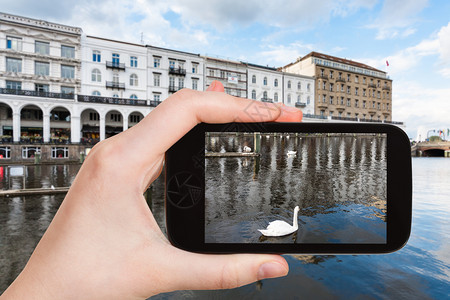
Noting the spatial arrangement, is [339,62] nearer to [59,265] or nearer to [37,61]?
[37,61]

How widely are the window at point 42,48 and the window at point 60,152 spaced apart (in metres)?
15.9

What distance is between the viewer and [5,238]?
8203 millimetres

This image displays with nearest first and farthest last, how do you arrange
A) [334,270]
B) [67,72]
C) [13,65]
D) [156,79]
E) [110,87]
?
[334,270]
[13,65]
[67,72]
[110,87]
[156,79]

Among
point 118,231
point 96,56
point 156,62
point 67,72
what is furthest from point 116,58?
point 118,231

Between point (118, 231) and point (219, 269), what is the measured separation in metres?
0.76

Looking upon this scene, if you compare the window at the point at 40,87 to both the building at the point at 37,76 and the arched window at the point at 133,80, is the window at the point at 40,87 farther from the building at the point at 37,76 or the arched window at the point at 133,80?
the arched window at the point at 133,80

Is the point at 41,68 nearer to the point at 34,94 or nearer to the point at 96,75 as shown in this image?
the point at 34,94

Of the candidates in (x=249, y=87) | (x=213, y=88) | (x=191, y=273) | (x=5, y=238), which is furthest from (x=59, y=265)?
(x=249, y=87)

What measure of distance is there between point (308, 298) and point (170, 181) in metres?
6.44

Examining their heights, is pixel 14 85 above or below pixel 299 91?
below

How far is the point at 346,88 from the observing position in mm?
64000

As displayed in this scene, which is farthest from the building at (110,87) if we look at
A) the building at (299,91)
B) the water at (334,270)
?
the building at (299,91)

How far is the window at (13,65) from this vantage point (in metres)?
34.7

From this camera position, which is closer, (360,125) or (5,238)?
(360,125)
